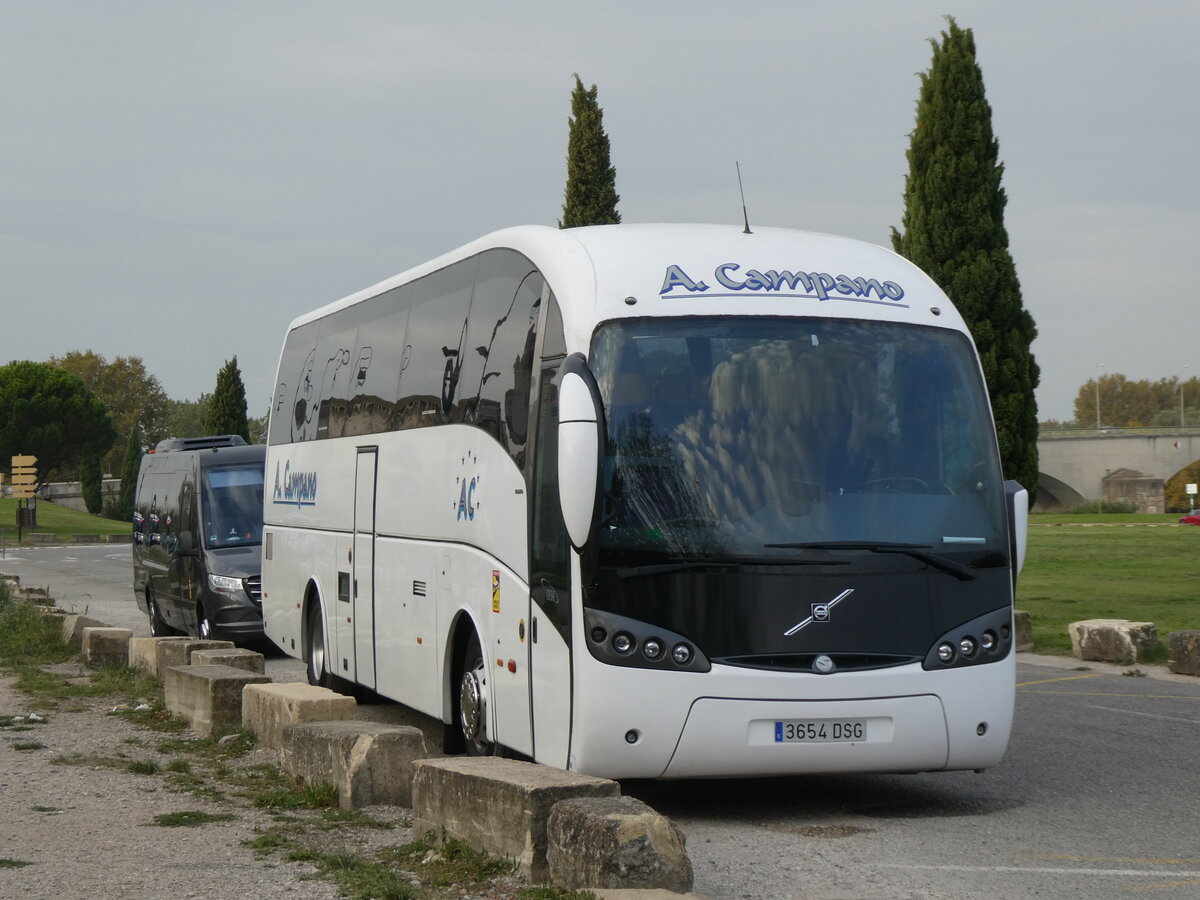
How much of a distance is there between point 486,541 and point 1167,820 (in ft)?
12.9

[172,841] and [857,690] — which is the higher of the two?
[857,690]

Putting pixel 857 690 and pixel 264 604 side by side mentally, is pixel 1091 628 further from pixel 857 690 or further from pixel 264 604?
pixel 857 690

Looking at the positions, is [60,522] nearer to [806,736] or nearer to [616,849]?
[806,736]

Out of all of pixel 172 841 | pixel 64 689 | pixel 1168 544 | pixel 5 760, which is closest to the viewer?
pixel 172 841

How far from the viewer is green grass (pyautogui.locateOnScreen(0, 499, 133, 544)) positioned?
74812mm

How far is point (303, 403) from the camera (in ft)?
49.6

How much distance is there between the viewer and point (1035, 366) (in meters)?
22.1

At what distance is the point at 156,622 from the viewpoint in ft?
73.0

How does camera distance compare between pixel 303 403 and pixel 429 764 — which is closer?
pixel 429 764

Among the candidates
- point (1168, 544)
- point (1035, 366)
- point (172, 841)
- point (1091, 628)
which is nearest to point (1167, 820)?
point (172, 841)

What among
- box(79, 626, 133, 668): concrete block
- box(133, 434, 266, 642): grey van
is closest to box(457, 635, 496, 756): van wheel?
box(79, 626, 133, 668): concrete block

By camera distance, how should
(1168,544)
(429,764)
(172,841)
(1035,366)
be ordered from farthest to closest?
1. (1168,544)
2. (1035,366)
3. (172,841)
4. (429,764)

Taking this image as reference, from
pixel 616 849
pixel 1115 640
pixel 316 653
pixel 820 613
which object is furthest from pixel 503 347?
pixel 1115 640

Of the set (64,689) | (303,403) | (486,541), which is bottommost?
(64,689)
